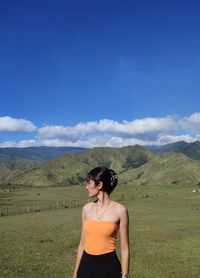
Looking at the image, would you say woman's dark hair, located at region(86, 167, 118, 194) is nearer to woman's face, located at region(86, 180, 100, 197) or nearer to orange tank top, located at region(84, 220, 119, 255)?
woman's face, located at region(86, 180, 100, 197)

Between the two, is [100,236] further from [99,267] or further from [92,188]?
[92,188]

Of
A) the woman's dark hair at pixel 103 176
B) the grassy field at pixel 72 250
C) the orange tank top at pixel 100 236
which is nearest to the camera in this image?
the orange tank top at pixel 100 236

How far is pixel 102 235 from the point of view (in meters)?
7.52

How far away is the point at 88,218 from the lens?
773 centimetres

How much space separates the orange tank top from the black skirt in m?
0.10

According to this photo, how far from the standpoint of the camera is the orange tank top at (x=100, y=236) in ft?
24.6

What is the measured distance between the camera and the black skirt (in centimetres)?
757

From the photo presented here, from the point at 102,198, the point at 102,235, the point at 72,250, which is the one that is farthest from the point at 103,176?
the point at 72,250

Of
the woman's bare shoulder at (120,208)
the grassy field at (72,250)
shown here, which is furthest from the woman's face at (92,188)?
the grassy field at (72,250)

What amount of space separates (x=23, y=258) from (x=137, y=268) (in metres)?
6.16

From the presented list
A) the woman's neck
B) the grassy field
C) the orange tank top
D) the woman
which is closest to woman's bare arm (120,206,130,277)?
the woman

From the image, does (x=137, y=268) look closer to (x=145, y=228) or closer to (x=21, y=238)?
(x=21, y=238)

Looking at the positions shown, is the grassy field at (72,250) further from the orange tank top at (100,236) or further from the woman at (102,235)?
the orange tank top at (100,236)

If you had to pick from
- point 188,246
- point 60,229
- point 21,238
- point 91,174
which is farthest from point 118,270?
point 60,229
